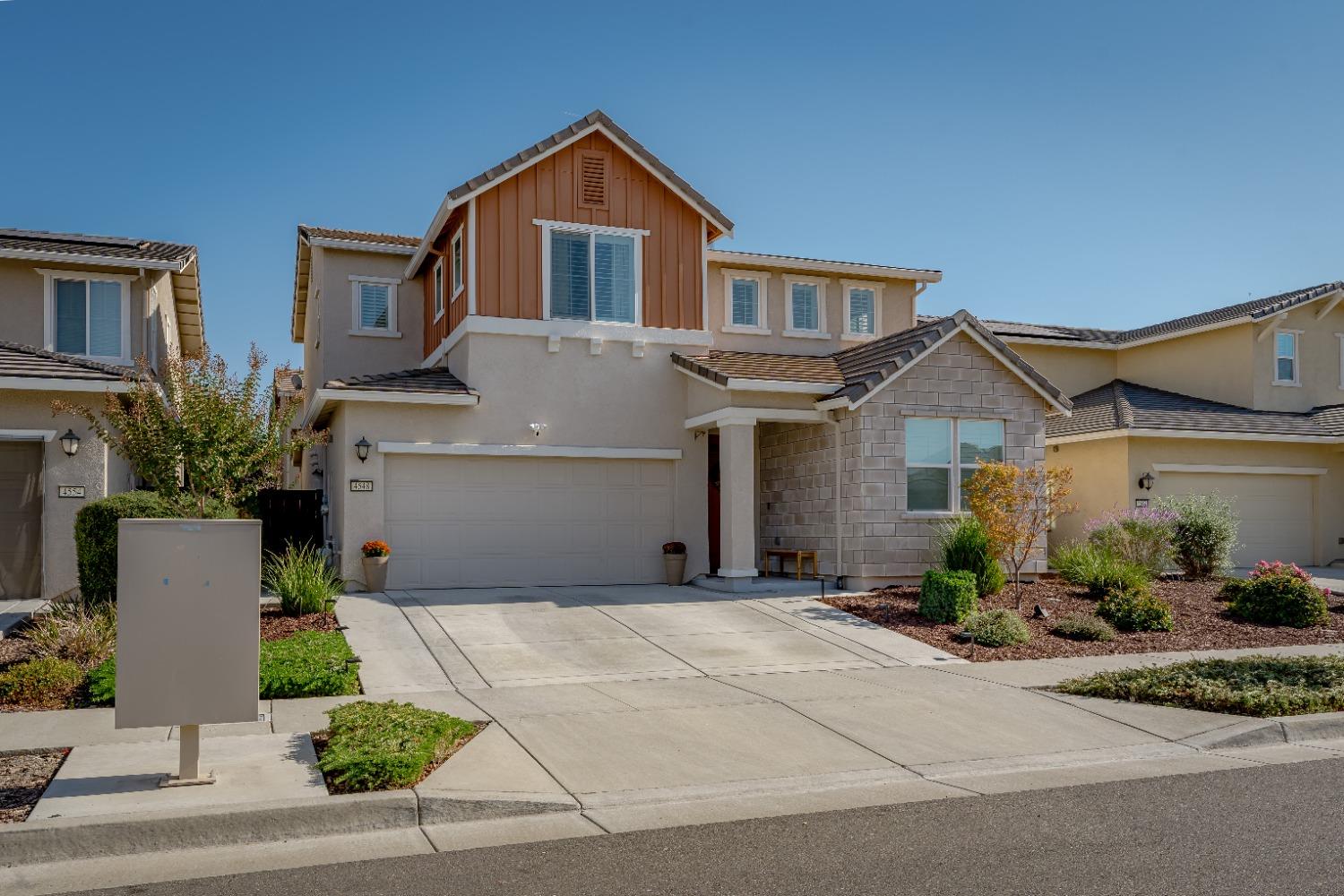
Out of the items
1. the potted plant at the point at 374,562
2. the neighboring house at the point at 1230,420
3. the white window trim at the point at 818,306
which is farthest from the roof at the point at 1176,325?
the potted plant at the point at 374,562

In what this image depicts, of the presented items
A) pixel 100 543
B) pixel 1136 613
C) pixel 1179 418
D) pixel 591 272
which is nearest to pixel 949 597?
pixel 1136 613

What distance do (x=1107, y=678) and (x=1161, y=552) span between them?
8916mm

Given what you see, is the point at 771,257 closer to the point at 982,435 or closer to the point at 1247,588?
the point at 982,435

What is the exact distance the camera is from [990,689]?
35.1ft

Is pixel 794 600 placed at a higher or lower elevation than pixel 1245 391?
lower

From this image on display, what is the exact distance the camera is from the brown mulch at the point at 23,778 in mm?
6438

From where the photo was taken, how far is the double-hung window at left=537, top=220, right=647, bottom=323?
18453mm

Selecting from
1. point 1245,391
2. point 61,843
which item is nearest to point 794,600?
point 61,843

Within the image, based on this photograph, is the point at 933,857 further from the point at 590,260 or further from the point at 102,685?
the point at 590,260

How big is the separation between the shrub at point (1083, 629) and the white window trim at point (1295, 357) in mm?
13717

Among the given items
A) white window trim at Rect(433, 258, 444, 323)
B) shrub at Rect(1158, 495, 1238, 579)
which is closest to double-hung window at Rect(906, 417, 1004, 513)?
→ shrub at Rect(1158, 495, 1238, 579)

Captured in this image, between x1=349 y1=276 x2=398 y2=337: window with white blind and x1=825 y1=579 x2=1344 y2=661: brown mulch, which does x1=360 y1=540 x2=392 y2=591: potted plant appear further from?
x1=349 y1=276 x2=398 y2=337: window with white blind

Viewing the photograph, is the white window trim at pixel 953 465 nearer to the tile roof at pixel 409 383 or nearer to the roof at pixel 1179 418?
the roof at pixel 1179 418

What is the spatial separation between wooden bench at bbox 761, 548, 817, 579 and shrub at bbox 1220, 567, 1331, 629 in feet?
20.1
